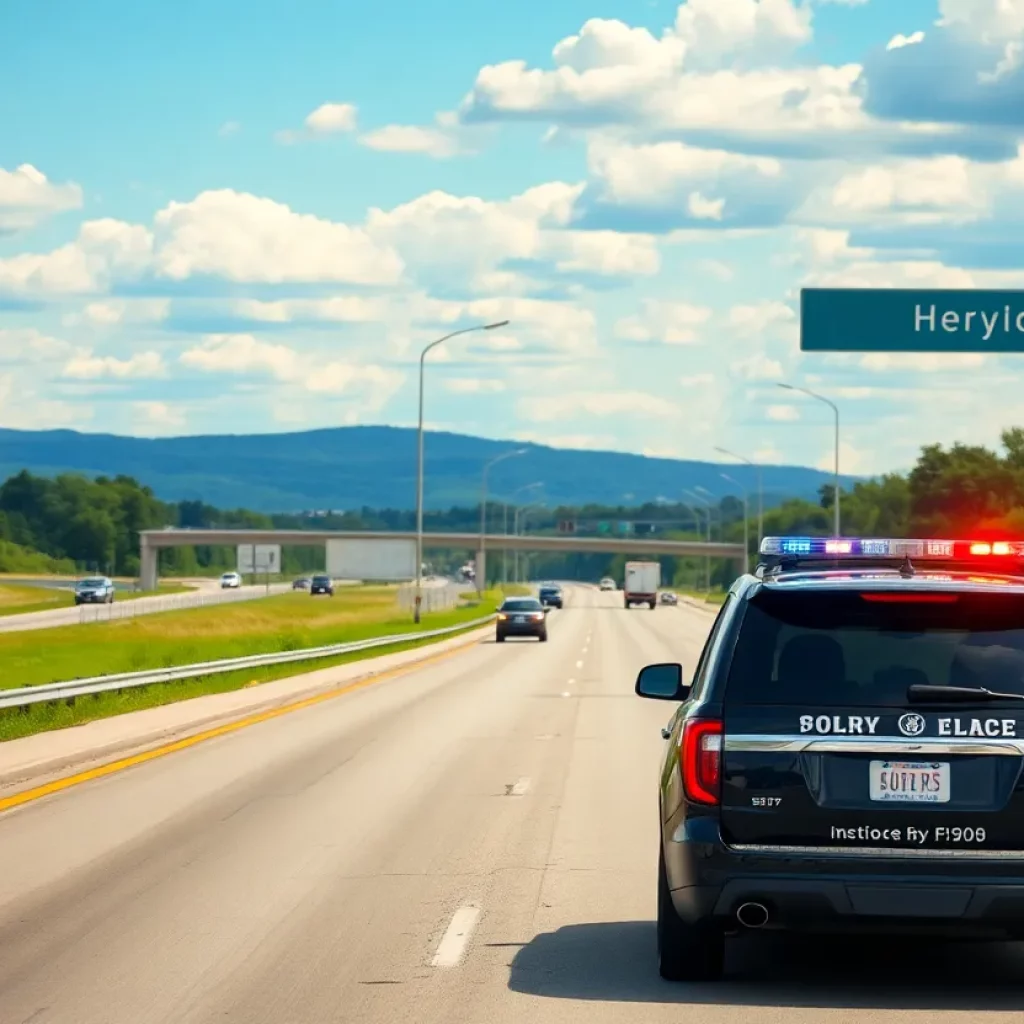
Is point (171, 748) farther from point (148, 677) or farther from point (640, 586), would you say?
point (640, 586)

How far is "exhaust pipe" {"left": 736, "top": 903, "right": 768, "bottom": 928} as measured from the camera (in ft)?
28.6

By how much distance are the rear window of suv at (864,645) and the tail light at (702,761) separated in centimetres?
18

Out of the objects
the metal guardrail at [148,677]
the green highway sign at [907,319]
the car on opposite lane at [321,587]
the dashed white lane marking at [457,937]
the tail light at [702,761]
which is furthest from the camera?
the car on opposite lane at [321,587]

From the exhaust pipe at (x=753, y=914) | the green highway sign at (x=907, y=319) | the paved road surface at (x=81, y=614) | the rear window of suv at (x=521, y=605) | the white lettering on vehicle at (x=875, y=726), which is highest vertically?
the green highway sign at (x=907, y=319)

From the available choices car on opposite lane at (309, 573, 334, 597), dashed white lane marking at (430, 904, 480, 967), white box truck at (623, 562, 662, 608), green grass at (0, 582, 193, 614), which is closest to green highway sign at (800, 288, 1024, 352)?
dashed white lane marking at (430, 904, 480, 967)

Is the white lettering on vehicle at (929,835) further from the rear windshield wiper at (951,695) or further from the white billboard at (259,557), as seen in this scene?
the white billboard at (259,557)

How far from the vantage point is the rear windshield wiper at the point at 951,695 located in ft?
28.4

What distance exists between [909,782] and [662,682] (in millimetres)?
2109

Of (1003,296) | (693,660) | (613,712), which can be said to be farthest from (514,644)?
(613,712)

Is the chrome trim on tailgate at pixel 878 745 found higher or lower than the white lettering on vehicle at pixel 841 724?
lower

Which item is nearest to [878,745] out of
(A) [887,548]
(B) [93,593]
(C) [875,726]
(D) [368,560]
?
(C) [875,726]

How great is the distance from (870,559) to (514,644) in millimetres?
55412

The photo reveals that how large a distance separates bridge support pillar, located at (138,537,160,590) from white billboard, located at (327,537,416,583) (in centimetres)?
7094

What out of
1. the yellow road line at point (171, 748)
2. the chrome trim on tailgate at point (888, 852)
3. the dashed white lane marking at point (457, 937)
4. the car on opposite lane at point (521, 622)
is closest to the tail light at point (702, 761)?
the chrome trim on tailgate at point (888, 852)
